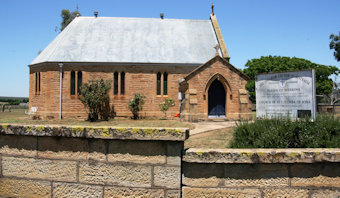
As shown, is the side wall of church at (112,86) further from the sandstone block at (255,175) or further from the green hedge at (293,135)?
the sandstone block at (255,175)

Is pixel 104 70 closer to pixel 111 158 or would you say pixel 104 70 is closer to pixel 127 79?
pixel 127 79

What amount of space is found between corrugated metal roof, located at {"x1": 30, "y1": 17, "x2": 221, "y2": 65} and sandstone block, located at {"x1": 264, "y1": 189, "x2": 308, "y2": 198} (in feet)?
65.4

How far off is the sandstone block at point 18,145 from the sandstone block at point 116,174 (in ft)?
2.80

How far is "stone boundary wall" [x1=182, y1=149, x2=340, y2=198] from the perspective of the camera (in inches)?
140

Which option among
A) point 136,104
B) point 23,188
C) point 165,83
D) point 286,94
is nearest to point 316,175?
point 23,188

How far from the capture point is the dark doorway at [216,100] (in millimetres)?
20781

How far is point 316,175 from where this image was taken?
3.62 meters

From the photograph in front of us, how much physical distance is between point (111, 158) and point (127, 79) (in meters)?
19.6

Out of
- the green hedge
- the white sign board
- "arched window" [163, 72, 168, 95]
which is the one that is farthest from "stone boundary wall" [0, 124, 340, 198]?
"arched window" [163, 72, 168, 95]

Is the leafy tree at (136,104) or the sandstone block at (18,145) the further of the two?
the leafy tree at (136,104)

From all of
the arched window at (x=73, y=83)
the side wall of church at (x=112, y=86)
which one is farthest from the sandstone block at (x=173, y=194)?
the arched window at (x=73, y=83)

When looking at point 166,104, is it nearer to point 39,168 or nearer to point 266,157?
point 39,168

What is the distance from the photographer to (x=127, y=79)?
2292 cm

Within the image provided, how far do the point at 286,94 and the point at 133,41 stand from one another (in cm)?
1804
